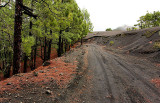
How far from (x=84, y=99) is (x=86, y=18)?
111 feet

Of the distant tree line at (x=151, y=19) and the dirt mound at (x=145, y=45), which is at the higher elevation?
the distant tree line at (x=151, y=19)

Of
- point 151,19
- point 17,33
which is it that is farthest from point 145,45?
point 151,19

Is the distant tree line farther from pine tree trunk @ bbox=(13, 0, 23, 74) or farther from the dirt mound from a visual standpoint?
pine tree trunk @ bbox=(13, 0, 23, 74)

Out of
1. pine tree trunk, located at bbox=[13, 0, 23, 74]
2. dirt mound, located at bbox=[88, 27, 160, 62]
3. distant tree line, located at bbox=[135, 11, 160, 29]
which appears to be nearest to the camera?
pine tree trunk, located at bbox=[13, 0, 23, 74]

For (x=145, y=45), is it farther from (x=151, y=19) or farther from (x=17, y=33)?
(x=151, y=19)

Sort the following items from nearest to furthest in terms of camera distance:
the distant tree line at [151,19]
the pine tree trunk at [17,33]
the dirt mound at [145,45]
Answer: the pine tree trunk at [17,33] → the dirt mound at [145,45] → the distant tree line at [151,19]

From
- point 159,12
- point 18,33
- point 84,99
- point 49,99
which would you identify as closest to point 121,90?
point 84,99

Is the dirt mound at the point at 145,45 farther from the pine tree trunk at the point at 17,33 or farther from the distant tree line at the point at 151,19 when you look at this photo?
the distant tree line at the point at 151,19

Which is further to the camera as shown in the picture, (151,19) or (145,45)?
(151,19)

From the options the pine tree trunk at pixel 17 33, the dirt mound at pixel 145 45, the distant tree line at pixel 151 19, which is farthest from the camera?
the distant tree line at pixel 151 19

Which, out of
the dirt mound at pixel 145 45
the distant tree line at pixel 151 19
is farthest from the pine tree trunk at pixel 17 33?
the distant tree line at pixel 151 19

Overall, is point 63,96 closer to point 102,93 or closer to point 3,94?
point 102,93

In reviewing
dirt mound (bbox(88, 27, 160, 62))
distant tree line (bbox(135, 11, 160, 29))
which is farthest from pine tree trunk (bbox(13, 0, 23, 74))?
distant tree line (bbox(135, 11, 160, 29))

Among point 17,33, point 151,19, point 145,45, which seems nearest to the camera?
point 17,33
